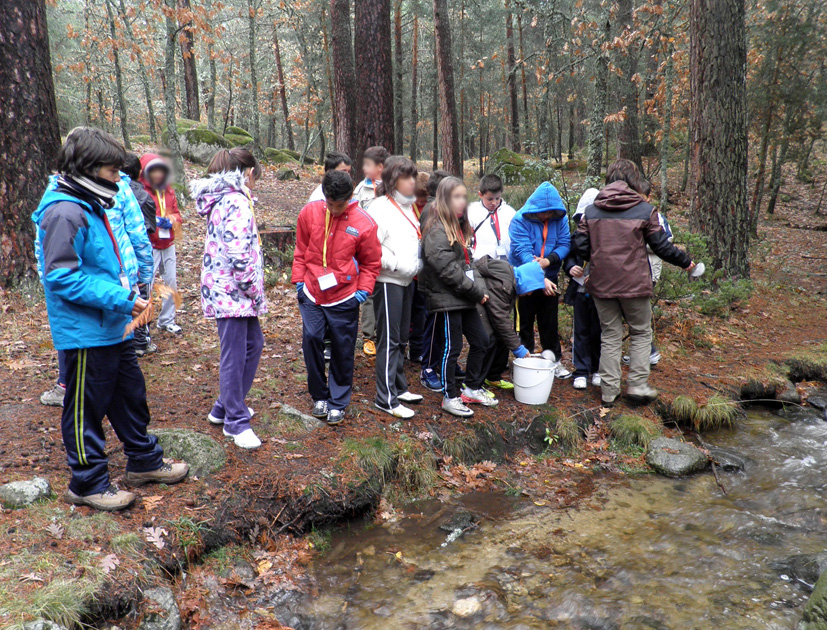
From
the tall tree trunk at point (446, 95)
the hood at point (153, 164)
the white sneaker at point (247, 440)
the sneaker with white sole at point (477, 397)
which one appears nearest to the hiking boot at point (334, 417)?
the white sneaker at point (247, 440)

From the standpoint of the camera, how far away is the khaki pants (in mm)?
5962

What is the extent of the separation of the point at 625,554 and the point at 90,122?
2063 cm

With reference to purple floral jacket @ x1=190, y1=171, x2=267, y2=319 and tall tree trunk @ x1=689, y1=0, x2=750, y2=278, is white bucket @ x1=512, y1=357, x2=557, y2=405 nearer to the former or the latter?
purple floral jacket @ x1=190, y1=171, x2=267, y2=319

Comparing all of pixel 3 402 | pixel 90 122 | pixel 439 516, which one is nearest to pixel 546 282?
pixel 439 516

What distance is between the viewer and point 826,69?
16141 millimetres

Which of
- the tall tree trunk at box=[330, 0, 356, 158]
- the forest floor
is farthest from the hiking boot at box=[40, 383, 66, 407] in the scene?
the tall tree trunk at box=[330, 0, 356, 158]

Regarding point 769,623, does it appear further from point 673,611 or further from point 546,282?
point 546,282

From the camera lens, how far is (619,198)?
573 centimetres

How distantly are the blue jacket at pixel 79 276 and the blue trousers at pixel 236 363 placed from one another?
35.8 inches

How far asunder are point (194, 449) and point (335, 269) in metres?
1.80

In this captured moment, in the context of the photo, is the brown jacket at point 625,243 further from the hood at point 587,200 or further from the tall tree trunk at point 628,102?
the tall tree trunk at point 628,102

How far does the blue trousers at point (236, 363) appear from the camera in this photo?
436cm

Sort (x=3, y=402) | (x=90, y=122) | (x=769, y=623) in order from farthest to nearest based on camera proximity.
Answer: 1. (x=90, y=122)
2. (x=3, y=402)
3. (x=769, y=623)

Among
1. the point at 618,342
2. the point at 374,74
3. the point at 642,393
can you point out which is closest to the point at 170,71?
the point at 374,74
